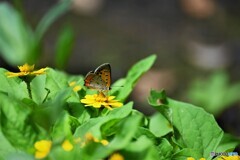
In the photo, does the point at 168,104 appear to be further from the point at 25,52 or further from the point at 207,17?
the point at 207,17

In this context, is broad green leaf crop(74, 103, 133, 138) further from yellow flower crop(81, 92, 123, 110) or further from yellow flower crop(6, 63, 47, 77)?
yellow flower crop(6, 63, 47, 77)

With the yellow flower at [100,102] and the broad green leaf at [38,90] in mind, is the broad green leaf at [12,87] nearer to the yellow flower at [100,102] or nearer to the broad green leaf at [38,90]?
the broad green leaf at [38,90]

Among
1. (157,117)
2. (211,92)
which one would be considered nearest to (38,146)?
(157,117)

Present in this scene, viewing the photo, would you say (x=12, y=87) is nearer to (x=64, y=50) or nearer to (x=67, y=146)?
(x=67, y=146)

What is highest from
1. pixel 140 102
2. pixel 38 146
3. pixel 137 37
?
pixel 38 146

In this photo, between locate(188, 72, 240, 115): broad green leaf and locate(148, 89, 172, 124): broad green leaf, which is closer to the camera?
locate(148, 89, 172, 124): broad green leaf

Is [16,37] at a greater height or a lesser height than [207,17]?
greater

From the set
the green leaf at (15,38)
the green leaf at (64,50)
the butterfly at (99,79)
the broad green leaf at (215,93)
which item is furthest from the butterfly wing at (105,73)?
the broad green leaf at (215,93)

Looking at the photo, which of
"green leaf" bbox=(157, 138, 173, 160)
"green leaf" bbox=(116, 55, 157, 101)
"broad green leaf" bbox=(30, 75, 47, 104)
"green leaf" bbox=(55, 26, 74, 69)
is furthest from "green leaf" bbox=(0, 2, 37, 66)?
"green leaf" bbox=(157, 138, 173, 160)
